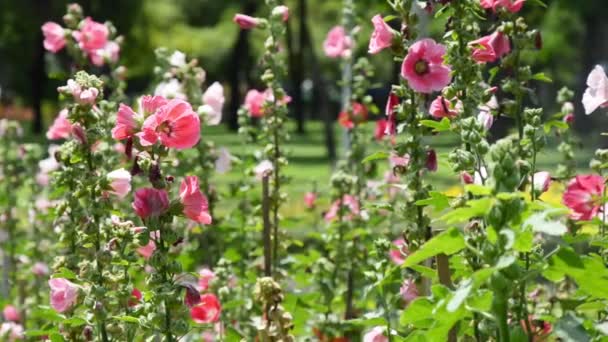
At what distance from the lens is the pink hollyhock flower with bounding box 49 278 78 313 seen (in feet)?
9.78

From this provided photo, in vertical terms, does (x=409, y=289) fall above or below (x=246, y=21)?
below

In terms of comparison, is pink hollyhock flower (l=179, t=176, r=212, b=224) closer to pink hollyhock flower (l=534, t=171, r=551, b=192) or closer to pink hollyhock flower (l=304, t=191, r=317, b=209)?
pink hollyhock flower (l=534, t=171, r=551, b=192)

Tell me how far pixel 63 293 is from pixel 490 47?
4.02 feet

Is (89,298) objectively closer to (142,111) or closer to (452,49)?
(142,111)

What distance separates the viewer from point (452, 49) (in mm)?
2895

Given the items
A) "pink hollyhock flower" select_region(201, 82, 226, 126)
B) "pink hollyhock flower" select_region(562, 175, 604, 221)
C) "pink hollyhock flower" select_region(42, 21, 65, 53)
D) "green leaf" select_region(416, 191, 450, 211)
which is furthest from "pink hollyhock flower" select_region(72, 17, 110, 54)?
"green leaf" select_region(416, 191, 450, 211)

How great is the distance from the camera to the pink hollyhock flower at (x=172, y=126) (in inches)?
105

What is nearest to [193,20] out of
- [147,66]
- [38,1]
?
[147,66]

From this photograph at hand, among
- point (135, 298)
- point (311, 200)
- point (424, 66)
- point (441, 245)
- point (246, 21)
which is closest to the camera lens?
point (441, 245)

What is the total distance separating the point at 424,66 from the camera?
2934 millimetres

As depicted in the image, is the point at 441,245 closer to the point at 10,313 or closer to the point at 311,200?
the point at 10,313

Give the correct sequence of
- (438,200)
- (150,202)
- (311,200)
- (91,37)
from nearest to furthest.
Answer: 1. (438,200)
2. (150,202)
3. (91,37)
4. (311,200)

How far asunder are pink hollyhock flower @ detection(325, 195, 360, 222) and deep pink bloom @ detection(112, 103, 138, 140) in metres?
2.29

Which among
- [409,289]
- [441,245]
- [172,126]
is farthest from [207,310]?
[441,245]
